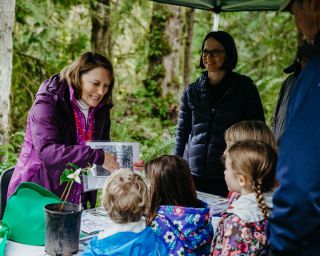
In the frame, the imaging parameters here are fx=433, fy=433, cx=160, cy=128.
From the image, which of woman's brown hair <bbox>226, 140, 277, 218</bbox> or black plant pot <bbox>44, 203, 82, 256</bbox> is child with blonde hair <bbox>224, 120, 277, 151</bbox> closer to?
woman's brown hair <bbox>226, 140, 277, 218</bbox>

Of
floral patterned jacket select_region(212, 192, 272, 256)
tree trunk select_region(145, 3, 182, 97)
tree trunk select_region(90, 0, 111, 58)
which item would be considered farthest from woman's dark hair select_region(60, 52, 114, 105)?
tree trunk select_region(145, 3, 182, 97)

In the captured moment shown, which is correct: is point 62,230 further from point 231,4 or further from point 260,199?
point 231,4

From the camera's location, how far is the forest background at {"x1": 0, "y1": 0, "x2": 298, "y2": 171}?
654 cm

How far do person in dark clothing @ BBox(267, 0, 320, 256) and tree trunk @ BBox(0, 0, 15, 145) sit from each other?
3498 mm

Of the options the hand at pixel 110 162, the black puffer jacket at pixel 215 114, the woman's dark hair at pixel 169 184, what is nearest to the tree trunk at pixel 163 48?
the black puffer jacket at pixel 215 114

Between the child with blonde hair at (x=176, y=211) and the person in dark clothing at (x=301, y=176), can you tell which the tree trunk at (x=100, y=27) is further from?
the person in dark clothing at (x=301, y=176)

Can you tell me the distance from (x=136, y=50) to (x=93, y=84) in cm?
659

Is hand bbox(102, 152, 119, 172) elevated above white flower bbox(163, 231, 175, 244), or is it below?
above

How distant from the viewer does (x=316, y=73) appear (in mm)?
1562

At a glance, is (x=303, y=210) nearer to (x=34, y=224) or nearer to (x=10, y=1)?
(x=34, y=224)

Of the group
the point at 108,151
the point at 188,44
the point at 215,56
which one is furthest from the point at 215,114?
the point at 188,44

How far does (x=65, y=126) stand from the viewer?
2.79m

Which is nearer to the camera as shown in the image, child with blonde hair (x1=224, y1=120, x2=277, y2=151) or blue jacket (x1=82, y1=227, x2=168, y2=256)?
blue jacket (x1=82, y1=227, x2=168, y2=256)

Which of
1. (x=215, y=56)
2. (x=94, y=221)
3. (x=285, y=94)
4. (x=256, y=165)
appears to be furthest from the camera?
(x=215, y=56)
